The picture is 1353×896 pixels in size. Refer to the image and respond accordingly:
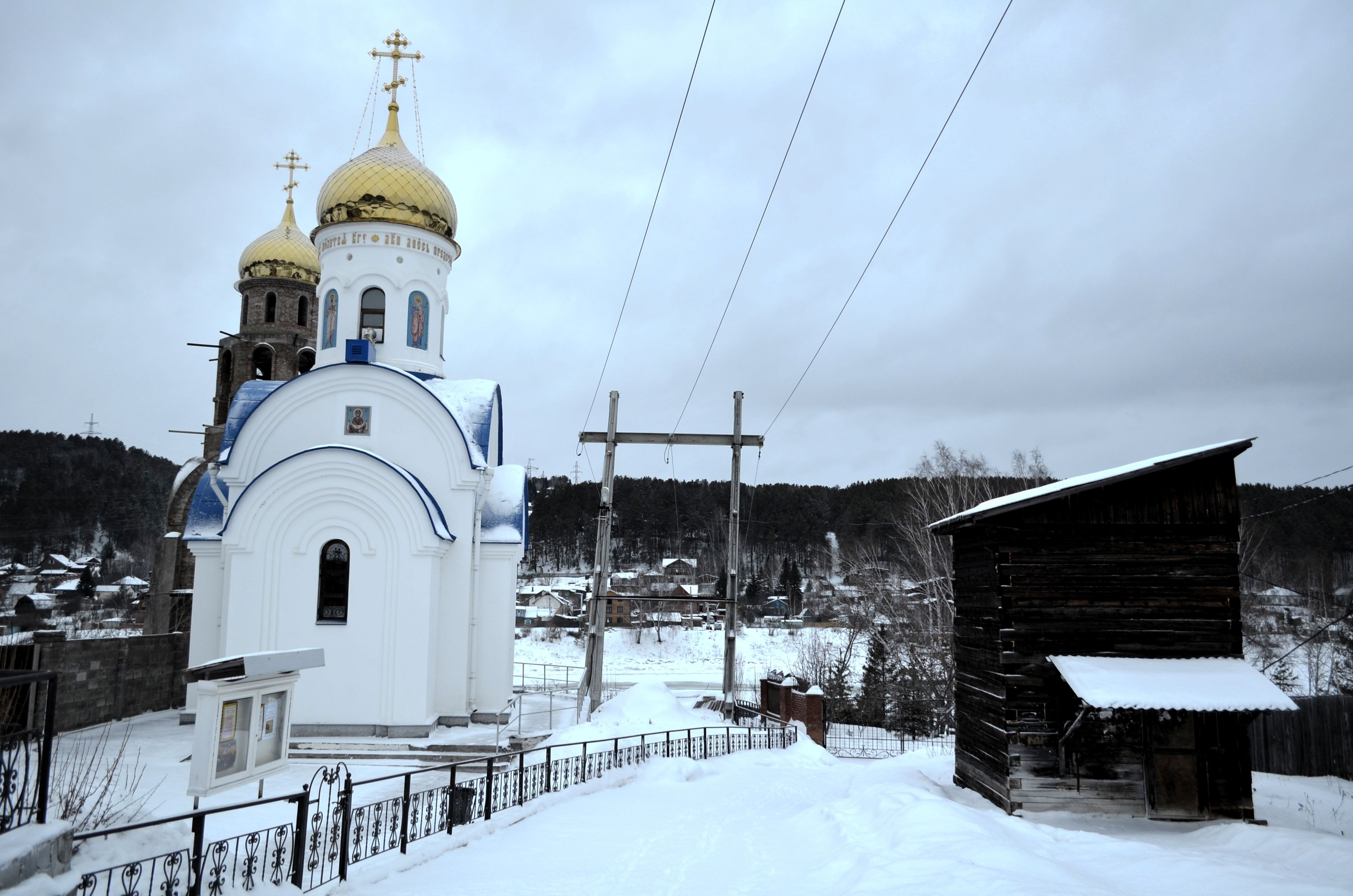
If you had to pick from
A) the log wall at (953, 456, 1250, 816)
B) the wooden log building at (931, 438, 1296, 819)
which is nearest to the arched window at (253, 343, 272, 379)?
the wooden log building at (931, 438, 1296, 819)

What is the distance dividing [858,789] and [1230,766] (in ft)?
15.0

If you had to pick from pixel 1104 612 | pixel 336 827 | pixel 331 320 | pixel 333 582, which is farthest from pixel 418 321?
pixel 1104 612

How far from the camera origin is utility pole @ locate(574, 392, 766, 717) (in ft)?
65.2

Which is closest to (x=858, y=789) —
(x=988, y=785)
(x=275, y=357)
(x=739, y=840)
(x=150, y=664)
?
(x=988, y=785)

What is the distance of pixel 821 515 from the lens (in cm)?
8744

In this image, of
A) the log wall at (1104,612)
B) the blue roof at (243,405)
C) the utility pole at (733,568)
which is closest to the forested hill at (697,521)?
the utility pole at (733,568)

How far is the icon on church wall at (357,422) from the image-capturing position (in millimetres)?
19266

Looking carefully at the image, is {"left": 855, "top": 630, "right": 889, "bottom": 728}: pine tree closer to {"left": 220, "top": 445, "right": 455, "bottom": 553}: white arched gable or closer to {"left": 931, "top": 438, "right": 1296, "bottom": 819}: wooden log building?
{"left": 931, "top": 438, "right": 1296, "bottom": 819}: wooden log building

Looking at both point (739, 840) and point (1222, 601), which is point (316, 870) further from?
point (1222, 601)

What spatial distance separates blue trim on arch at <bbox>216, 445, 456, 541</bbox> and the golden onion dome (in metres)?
7.00

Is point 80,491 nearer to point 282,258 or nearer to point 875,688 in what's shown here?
point 282,258

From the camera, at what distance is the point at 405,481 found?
58.0 feet

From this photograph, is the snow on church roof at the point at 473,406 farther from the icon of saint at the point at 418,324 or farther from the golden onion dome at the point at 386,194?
the golden onion dome at the point at 386,194

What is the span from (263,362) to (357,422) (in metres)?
11.4
